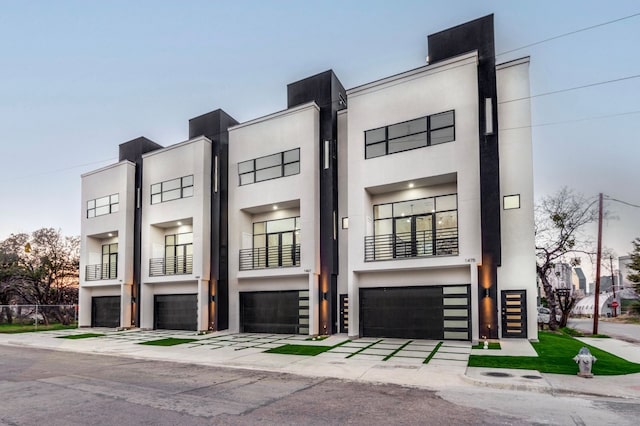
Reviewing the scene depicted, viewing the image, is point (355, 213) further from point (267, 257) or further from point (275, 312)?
point (275, 312)

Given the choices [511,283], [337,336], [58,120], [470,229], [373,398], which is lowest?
[337,336]

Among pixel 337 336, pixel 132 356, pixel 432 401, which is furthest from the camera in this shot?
pixel 337 336

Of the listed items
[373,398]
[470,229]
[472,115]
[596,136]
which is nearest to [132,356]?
[373,398]

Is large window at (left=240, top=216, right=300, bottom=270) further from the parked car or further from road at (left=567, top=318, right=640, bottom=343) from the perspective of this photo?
road at (left=567, top=318, right=640, bottom=343)

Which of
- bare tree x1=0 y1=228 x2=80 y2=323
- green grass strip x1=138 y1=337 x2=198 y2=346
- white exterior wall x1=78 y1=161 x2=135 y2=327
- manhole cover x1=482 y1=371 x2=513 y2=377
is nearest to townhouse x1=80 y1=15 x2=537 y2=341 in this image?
white exterior wall x1=78 y1=161 x2=135 y2=327

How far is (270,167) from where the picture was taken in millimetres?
19688

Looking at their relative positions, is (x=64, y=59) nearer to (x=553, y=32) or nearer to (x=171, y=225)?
(x=171, y=225)

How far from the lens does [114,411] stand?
260 inches

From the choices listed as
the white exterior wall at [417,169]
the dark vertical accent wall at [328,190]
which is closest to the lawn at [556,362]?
the white exterior wall at [417,169]

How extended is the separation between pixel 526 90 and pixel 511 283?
24.2 ft

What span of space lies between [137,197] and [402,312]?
17.2 m

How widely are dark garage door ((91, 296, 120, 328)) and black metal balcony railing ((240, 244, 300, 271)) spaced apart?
10480 mm

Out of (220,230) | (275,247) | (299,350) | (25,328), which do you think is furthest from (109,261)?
(299,350)

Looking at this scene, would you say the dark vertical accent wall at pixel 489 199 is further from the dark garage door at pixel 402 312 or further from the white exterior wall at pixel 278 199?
the white exterior wall at pixel 278 199
